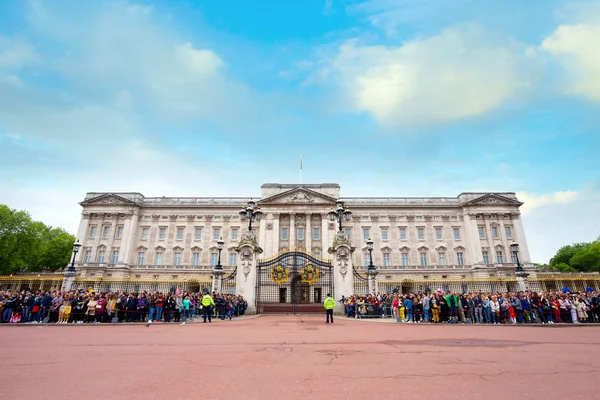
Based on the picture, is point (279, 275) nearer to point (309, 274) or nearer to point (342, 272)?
point (309, 274)

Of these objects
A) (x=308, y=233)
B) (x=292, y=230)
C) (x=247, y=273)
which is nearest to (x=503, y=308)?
(x=247, y=273)

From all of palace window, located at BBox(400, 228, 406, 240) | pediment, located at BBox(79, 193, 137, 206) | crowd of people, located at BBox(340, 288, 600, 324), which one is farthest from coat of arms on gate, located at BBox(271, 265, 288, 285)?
pediment, located at BBox(79, 193, 137, 206)

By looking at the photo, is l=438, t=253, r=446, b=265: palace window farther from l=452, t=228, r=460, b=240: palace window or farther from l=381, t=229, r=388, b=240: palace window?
l=381, t=229, r=388, b=240: palace window

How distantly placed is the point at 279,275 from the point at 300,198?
110 ft

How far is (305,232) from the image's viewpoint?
53812 millimetres

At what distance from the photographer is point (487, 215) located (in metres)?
55.2

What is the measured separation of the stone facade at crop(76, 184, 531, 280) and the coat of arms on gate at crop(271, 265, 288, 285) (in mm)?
29297

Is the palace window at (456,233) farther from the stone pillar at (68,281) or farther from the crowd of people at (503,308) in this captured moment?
the stone pillar at (68,281)

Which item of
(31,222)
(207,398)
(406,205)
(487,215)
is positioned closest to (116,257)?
(31,222)

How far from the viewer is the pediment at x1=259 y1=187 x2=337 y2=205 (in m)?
54.5

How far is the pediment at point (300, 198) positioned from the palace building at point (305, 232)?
0.17 meters

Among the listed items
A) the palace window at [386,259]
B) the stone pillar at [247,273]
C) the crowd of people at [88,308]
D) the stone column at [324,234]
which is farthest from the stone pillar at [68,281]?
the palace window at [386,259]

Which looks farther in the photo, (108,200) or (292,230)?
(108,200)

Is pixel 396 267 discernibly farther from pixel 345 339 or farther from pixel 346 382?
pixel 346 382
